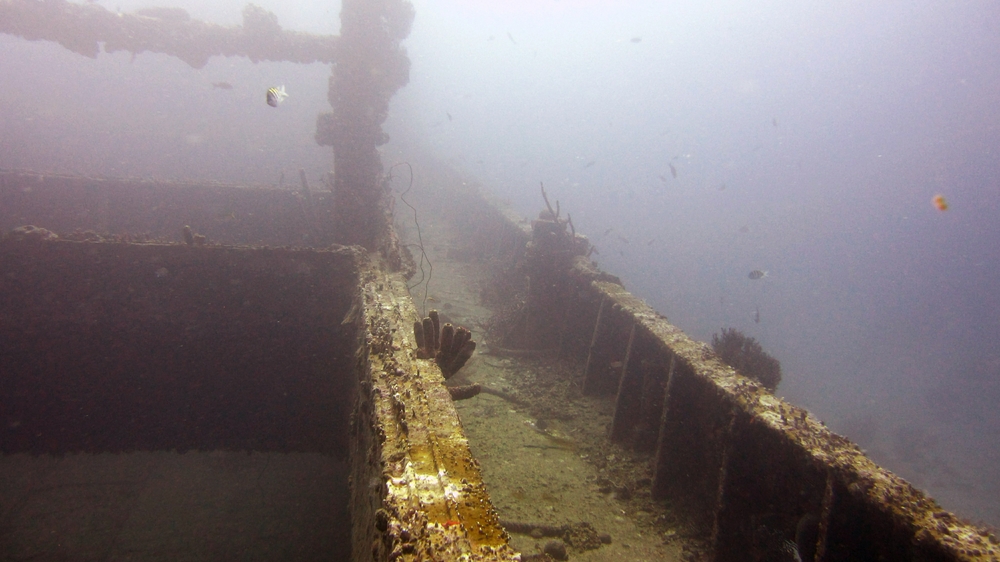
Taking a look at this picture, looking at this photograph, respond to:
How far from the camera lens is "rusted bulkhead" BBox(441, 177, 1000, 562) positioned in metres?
2.54

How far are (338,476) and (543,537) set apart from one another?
2.22m

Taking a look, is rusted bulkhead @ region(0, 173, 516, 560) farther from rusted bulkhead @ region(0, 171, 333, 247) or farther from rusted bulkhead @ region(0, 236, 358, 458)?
rusted bulkhead @ region(0, 171, 333, 247)

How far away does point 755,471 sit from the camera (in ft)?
11.0

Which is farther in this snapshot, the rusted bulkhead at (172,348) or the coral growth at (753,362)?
the coral growth at (753,362)

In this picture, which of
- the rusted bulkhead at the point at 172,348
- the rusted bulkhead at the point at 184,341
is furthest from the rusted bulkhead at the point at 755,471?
the rusted bulkhead at the point at 172,348

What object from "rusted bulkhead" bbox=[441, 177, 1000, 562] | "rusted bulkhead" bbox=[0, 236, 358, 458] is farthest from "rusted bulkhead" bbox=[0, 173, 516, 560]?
"rusted bulkhead" bbox=[441, 177, 1000, 562]

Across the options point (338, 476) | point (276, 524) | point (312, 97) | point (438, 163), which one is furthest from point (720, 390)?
point (312, 97)

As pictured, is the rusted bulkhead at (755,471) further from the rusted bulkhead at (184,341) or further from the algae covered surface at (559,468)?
the rusted bulkhead at (184,341)

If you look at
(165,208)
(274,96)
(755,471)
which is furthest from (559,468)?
(165,208)

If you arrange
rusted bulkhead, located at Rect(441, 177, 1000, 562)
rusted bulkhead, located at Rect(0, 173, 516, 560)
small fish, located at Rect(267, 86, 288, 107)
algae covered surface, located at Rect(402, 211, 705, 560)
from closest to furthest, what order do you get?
1. rusted bulkhead, located at Rect(441, 177, 1000, 562)
2. algae covered surface, located at Rect(402, 211, 705, 560)
3. rusted bulkhead, located at Rect(0, 173, 516, 560)
4. small fish, located at Rect(267, 86, 288, 107)

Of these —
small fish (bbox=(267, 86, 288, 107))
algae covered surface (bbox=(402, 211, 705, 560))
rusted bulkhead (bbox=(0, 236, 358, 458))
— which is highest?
small fish (bbox=(267, 86, 288, 107))

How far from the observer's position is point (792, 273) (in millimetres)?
121750

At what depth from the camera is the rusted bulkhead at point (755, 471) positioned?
8.34 ft

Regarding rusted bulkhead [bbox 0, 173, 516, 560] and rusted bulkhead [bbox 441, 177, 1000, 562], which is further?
rusted bulkhead [bbox 0, 173, 516, 560]
